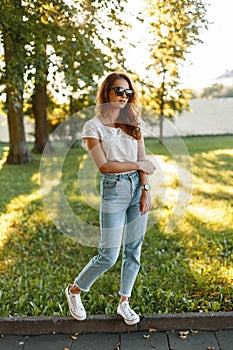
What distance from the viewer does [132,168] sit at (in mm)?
2734

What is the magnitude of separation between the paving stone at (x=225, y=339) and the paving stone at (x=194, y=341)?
0.10 feet

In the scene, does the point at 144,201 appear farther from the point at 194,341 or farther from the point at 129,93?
the point at 194,341

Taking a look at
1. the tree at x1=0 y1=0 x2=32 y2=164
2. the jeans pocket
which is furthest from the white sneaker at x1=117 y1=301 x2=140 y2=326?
the tree at x1=0 y1=0 x2=32 y2=164

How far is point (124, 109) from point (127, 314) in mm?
1280

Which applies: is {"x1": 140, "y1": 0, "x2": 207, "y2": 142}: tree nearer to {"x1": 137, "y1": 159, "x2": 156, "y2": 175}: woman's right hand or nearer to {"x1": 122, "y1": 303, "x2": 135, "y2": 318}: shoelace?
{"x1": 137, "y1": 159, "x2": 156, "y2": 175}: woman's right hand

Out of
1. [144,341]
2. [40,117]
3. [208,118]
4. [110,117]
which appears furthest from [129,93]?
[208,118]

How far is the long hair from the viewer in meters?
2.80

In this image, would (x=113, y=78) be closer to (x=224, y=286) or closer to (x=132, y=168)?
(x=132, y=168)

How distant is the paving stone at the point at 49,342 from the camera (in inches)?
115

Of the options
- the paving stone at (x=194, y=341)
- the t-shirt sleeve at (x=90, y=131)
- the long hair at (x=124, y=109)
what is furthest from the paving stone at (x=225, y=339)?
the t-shirt sleeve at (x=90, y=131)

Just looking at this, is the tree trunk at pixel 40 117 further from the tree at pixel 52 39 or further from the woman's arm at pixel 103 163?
the woman's arm at pixel 103 163

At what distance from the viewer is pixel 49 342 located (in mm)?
2967

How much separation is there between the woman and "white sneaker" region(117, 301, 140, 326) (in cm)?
33

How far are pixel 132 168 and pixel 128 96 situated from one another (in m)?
0.43
